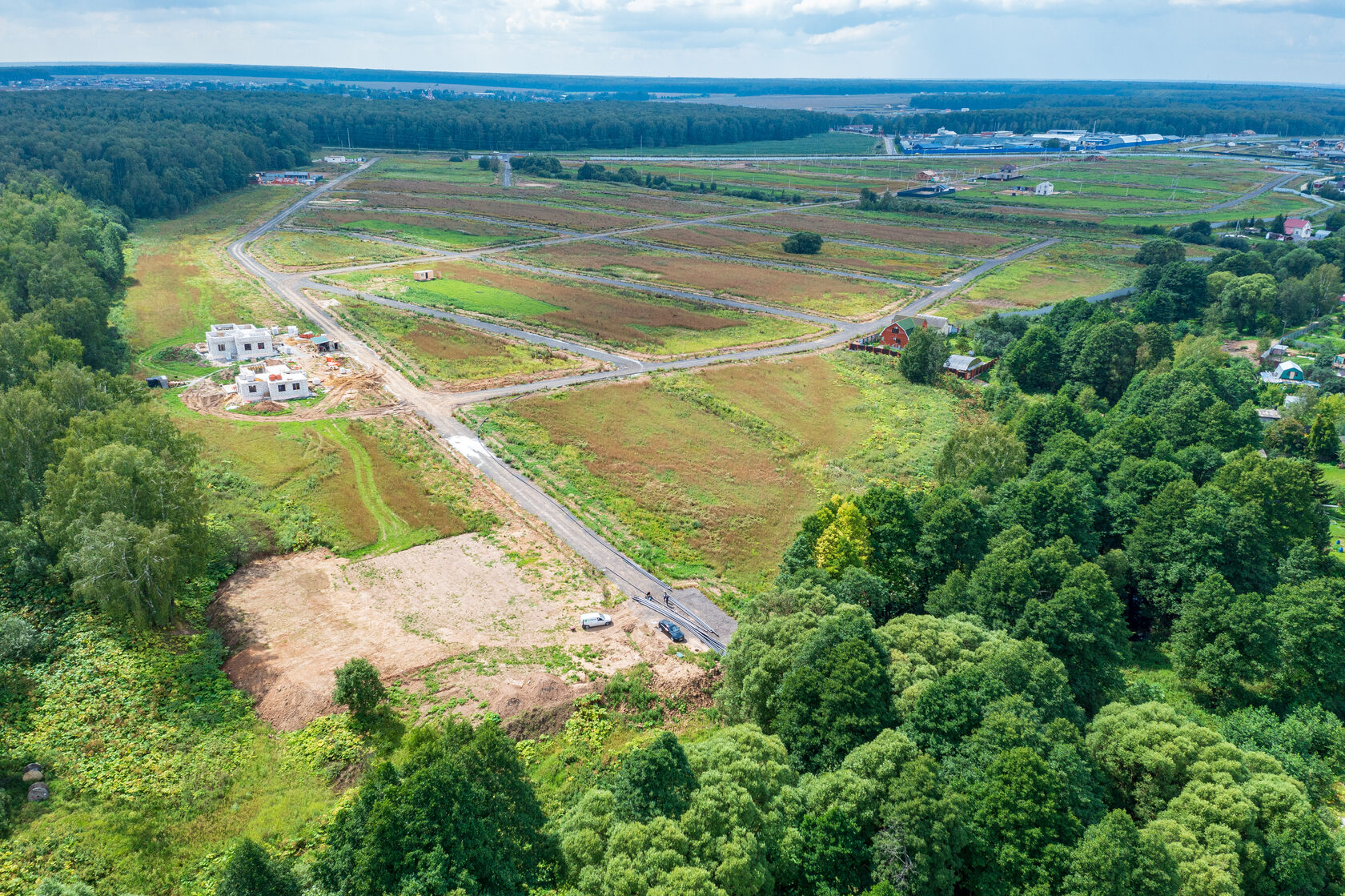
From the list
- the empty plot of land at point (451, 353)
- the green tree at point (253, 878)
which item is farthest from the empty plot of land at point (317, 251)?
the green tree at point (253, 878)

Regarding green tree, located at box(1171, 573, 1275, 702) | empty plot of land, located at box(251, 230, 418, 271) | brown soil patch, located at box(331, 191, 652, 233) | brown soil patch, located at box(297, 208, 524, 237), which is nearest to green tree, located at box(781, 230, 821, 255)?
brown soil patch, located at box(331, 191, 652, 233)

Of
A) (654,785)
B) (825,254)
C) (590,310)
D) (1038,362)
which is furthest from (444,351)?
(825,254)

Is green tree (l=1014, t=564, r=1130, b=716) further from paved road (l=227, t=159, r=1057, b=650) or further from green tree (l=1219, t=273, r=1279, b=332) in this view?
green tree (l=1219, t=273, r=1279, b=332)

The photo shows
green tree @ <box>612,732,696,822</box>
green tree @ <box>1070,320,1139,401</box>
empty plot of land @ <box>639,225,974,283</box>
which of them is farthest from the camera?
empty plot of land @ <box>639,225,974,283</box>

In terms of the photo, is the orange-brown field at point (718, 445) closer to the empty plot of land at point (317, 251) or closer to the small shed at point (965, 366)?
the small shed at point (965, 366)

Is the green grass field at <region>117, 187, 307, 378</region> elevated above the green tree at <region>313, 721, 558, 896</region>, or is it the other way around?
the green grass field at <region>117, 187, 307, 378</region>

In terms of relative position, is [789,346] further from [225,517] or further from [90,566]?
[90,566]

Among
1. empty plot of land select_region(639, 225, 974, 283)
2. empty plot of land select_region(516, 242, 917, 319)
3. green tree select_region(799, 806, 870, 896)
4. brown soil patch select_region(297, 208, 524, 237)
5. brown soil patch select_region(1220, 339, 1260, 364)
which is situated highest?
brown soil patch select_region(297, 208, 524, 237)

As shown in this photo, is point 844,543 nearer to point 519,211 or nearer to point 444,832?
point 444,832

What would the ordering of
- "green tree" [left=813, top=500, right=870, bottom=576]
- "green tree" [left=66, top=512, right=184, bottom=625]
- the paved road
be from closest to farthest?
"green tree" [left=66, top=512, right=184, bottom=625], "green tree" [left=813, top=500, right=870, bottom=576], the paved road
